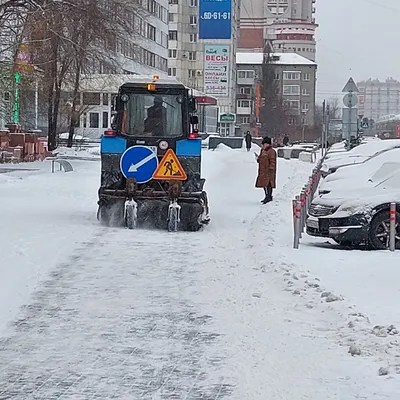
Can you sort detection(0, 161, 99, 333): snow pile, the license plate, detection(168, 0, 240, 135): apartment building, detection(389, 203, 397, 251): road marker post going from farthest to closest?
detection(168, 0, 240, 135): apartment building, the license plate, detection(389, 203, 397, 251): road marker post, detection(0, 161, 99, 333): snow pile

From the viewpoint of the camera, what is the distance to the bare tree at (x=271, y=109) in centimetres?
9825

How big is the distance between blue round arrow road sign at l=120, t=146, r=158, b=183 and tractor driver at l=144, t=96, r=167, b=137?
1.69ft

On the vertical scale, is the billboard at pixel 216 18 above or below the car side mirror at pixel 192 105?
above

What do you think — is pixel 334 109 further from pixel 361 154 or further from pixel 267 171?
pixel 267 171

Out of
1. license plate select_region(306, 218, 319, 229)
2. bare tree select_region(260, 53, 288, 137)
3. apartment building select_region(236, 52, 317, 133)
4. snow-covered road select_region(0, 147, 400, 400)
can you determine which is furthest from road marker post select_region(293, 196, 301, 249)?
apartment building select_region(236, 52, 317, 133)

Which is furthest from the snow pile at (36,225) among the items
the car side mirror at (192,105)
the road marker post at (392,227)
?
the road marker post at (392,227)

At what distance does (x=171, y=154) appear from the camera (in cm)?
1477

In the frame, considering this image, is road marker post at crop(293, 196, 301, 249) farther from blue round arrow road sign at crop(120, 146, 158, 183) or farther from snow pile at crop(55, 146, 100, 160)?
snow pile at crop(55, 146, 100, 160)

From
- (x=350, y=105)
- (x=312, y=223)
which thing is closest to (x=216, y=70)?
(x=350, y=105)

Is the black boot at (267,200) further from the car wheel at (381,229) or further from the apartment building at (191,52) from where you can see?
the apartment building at (191,52)

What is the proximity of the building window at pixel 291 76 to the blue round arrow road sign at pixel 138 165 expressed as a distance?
124299mm

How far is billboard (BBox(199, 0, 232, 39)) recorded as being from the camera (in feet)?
116

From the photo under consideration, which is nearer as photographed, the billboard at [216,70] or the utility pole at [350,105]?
the utility pole at [350,105]

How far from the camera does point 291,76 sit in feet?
452
